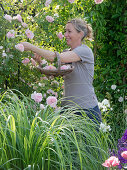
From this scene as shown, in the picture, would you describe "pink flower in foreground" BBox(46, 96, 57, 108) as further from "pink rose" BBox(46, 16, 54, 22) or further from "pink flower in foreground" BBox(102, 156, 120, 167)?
"pink flower in foreground" BBox(102, 156, 120, 167)

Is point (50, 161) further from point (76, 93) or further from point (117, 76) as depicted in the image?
point (117, 76)

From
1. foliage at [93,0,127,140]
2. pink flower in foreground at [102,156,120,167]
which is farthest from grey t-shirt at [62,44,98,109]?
foliage at [93,0,127,140]

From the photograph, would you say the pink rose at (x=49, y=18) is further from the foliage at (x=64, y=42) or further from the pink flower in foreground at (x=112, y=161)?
the pink flower in foreground at (x=112, y=161)

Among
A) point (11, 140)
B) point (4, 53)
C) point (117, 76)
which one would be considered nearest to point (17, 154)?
point (11, 140)

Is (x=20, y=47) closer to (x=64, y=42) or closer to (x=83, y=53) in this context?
(x=83, y=53)

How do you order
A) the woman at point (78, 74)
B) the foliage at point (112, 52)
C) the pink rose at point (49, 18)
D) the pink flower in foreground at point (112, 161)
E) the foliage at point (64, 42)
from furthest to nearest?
the foliage at point (112, 52), the pink rose at point (49, 18), the foliage at point (64, 42), the woman at point (78, 74), the pink flower in foreground at point (112, 161)

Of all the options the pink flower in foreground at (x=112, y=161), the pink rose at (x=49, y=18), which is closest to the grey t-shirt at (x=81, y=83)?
the pink rose at (x=49, y=18)

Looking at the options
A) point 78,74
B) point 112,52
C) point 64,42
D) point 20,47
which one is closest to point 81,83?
point 78,74

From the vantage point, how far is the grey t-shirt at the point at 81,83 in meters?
2.88

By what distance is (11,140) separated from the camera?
215cm

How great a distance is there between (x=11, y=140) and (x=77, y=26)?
134 centimetres

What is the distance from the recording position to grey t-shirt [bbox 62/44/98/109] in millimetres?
2883

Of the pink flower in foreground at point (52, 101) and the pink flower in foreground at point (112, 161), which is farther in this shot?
the pink flower in foreground at point (52, 101)

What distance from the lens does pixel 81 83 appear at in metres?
2.92
